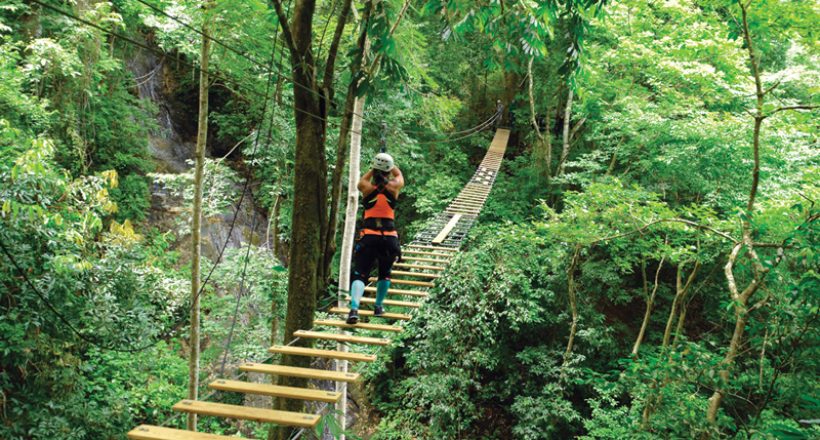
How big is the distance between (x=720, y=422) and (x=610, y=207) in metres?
2.04

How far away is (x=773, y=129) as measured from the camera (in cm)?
436

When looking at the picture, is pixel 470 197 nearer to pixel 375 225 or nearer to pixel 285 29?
pixel 375 225

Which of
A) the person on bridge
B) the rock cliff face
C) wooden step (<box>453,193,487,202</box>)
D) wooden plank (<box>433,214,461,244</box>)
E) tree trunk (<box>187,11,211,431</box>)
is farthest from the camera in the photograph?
wooden step (<box>453,193,487,202</box>)

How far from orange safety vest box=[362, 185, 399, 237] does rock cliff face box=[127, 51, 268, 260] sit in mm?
4946

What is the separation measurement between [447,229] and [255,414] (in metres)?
4.65

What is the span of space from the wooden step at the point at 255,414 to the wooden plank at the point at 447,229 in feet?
13.4

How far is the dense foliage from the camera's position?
3344mm

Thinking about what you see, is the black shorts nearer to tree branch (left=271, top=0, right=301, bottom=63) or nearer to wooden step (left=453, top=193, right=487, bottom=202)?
tree branch (left=271, top=0, right=301, bottom=63)

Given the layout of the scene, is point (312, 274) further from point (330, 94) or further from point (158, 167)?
point (158, 167)

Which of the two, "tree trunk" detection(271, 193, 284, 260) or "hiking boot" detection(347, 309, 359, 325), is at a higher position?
"tree trunk" detection(271, 193, 284, 260)

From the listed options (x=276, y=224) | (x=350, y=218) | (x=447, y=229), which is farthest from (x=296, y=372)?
(x=276, y=224)

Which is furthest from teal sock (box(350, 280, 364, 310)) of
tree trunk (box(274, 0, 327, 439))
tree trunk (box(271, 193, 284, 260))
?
tree trunk (box(271, 193, 284, 260))

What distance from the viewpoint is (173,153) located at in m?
8.12

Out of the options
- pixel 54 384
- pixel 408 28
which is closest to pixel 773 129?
pixel 408 28
